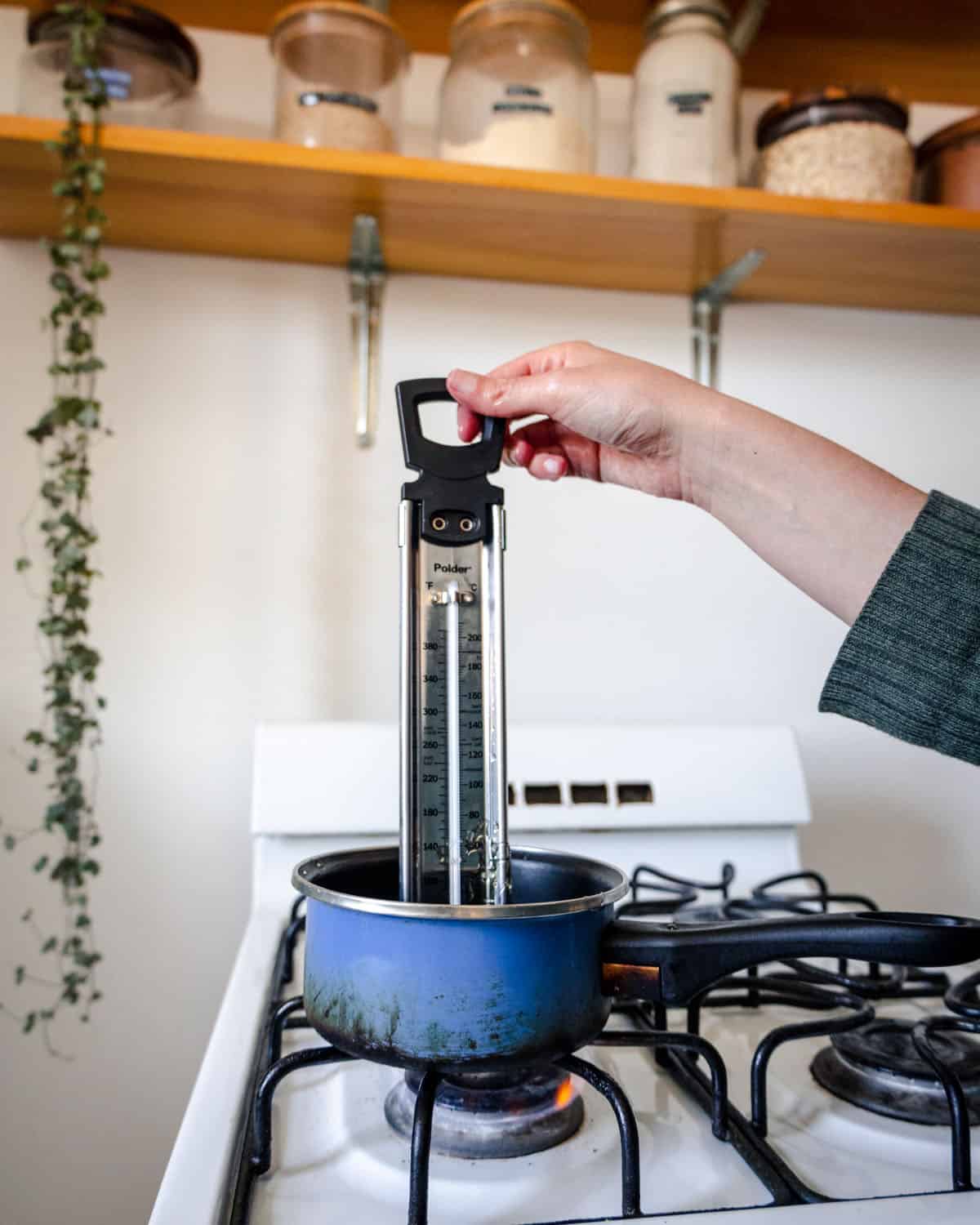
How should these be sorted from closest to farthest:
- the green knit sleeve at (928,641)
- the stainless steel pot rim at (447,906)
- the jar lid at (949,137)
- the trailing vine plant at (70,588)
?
the stainless steel pot rim at (447,906)
the green knit sleeve at (928,641)
the trailing vine plant at (70,588)
the jar lid at (949,137)

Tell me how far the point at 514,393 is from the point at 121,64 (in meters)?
0.76

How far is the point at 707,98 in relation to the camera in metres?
1.14

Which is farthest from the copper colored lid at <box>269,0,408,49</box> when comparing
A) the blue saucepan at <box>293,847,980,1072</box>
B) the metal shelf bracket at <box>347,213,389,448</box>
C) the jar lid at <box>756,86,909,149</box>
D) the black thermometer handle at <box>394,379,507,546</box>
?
the blue saucepan at <box>293,847,980,1072</box>

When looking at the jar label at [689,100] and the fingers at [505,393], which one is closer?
the fingers at [505,393]

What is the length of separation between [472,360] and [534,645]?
1.24ft

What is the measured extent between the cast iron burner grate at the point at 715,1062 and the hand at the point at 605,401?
0.35 metres

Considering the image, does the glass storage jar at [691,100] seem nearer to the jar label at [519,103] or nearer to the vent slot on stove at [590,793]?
the jar label at [519,103]

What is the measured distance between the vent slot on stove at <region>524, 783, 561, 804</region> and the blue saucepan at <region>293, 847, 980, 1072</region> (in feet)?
1.79

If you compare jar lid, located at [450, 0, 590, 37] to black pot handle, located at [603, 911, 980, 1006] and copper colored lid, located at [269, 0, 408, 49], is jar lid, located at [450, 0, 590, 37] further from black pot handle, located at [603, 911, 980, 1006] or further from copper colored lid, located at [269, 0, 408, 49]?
black pot handle, located at [603, 911, 980, 1006]

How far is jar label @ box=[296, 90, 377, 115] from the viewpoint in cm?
107

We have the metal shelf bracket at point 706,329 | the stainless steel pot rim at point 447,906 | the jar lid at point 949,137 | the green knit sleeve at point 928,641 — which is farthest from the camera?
the metal shelf bracket at point 706,329

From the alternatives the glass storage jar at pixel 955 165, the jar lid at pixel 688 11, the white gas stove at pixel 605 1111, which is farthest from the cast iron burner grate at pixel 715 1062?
the jar lid at pixel 688 11

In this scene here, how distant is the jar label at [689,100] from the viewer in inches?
44.9

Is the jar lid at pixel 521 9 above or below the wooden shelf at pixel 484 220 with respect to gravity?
above
